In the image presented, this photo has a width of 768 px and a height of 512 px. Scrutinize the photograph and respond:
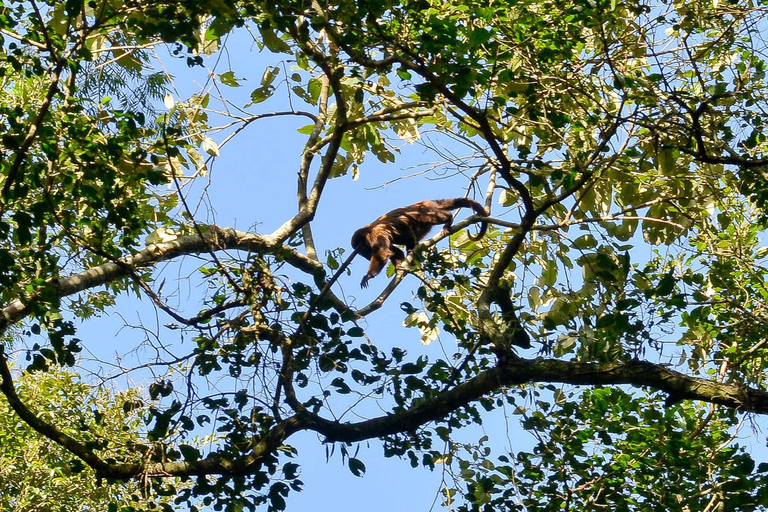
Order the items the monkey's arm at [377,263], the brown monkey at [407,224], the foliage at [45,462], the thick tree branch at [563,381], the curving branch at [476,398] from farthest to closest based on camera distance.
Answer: the brown monkey at [407,224] → the monkey's arm at [377,263] → the foliage at [45,462] → the thick tree branch at [563,381] → the curving branch at [476,398]

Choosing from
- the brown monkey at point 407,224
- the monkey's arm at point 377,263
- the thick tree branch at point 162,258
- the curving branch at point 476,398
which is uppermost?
the brown monkey at point 407,224

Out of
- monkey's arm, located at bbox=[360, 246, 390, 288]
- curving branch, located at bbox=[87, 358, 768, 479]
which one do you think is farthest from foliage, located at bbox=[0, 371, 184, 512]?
curving branch, located at bbox=[87, 358, 768, 479]

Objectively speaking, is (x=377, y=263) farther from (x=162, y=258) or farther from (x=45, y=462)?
(x=45, y=462)

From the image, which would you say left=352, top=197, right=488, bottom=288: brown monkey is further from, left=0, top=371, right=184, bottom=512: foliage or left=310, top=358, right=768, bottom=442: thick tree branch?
left=310, top=358, right=768, bottom=442: thick tree branch

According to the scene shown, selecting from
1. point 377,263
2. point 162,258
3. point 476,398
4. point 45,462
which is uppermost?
point 377,263

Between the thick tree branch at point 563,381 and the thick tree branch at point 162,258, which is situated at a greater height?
the thick tree branch at point 162,258

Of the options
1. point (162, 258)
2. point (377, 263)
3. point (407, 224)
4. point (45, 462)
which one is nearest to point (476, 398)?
point (162, 258)

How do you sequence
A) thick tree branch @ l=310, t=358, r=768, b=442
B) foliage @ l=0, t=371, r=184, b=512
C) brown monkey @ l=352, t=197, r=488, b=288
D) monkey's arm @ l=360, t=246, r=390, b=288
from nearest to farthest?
thick tree branch @ l=310, t=358, r=768, b=442 → foliage @ l=0, t=371, r=184, b=512 → monkey's arm @ l=360, t=246, r=390, b=288 → brown monkey @ l=352, t=197, r=488, b=288

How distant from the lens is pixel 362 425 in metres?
4.25

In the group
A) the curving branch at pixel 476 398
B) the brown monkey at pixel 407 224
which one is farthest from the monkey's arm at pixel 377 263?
the curving branch at pixel 476 398

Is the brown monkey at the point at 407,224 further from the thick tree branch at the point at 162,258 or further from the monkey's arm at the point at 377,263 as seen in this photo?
the thick tree branch at the point at 162,258

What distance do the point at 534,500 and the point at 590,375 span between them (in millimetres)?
718

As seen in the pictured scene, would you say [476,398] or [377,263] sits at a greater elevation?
[377,263]

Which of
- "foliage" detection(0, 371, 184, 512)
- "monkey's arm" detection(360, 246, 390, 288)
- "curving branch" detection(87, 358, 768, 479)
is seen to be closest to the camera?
"curving branch" detection(87, 358, 768, 479)
